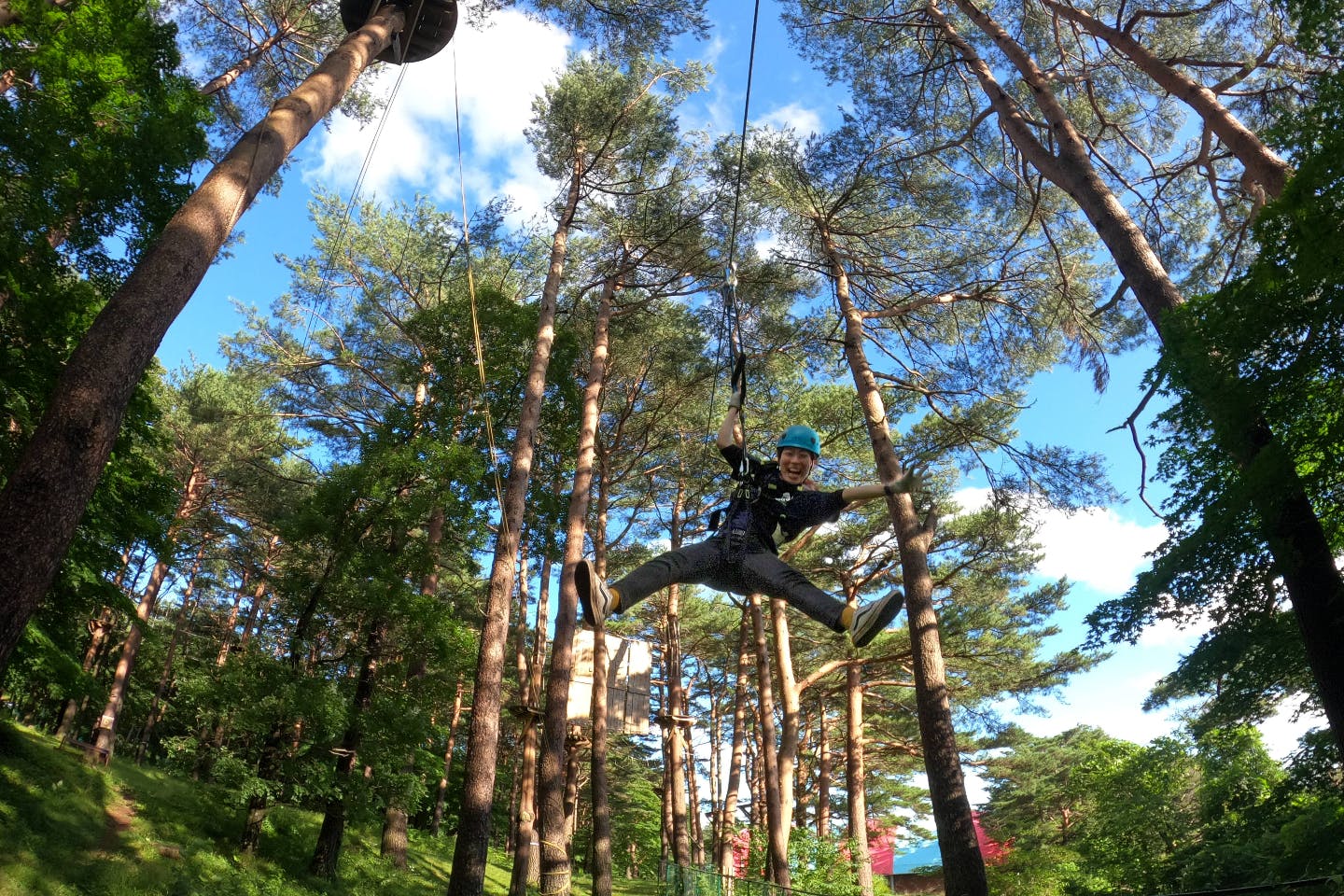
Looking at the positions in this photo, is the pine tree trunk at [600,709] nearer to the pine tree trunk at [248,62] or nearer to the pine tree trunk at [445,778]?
the pine tree trunk at [248,62]

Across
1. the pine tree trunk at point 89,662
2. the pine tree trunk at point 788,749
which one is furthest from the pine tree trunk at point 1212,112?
the pine tree trunk at point 89,662

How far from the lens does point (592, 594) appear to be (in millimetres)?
4086

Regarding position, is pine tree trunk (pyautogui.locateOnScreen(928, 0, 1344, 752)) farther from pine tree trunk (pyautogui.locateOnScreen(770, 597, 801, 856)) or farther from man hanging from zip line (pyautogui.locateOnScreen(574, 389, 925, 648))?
pine tree trunk (pyautogui.locateOnScreen(770, 597, 801, 856))

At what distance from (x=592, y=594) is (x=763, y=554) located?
1.06 m

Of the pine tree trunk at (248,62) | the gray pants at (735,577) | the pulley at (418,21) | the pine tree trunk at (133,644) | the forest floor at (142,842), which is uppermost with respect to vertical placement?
the pine tree trunk at (248,62)

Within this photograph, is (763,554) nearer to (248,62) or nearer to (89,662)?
(248,62)

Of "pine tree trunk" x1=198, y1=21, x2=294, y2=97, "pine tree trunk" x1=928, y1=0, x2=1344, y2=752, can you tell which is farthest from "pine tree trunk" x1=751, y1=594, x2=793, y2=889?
"pine tree trunk" x1=198, y1=21, x2=294, y2=97

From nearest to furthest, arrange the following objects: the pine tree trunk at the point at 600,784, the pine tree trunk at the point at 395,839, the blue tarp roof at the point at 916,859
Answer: the pine tree trunk at the point at 600,784
the pine tree trunk at the point at 395,839
the blue tarp roof at the point at 916,859

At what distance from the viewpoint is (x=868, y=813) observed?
34188mm

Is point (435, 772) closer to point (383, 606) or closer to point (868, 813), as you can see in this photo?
point (383, 606)

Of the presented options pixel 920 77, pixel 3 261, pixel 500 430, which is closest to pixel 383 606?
pixel 500 430

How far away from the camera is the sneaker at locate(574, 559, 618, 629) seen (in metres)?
4.07

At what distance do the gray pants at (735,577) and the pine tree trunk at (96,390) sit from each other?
296 cm

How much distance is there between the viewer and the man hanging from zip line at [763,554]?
13.6ft
